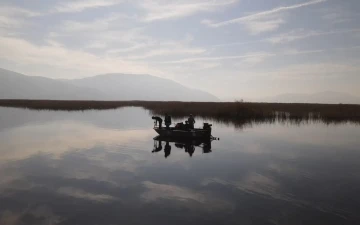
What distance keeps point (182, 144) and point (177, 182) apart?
1066 centimetres

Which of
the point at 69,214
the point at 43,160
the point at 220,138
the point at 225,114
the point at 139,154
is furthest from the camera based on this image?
the point at 225,114

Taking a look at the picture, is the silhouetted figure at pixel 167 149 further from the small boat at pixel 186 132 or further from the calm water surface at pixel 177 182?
the small boat at pixel 186 132

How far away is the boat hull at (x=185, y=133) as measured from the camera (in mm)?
23609

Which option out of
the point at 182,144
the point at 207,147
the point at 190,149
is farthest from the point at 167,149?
the point at 207,147

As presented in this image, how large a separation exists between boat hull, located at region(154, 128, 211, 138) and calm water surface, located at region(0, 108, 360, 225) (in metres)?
1.07

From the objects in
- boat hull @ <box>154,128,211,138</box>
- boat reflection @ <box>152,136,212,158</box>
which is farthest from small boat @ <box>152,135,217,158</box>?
boat hull @ <box>154,128,211,138</box>

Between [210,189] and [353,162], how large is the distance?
33.4ft

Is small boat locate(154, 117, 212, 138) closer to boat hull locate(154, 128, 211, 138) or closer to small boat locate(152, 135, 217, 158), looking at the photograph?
boat hull locate(154, 128, 211, 138)

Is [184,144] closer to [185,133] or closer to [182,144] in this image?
[182,144]

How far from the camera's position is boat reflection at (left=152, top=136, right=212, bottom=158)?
66.9 ft

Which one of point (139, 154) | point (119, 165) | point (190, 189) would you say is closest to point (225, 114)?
point (139, 154)

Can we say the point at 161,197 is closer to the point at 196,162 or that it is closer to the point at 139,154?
the point at 196,162

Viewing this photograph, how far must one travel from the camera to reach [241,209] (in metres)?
9.58

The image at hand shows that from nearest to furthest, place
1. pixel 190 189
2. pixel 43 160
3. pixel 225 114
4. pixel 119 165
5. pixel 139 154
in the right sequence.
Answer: pixel 190 189 < pixel 119 165 < pixel 43 160 < pixel 139 154 < pixel 225 114
